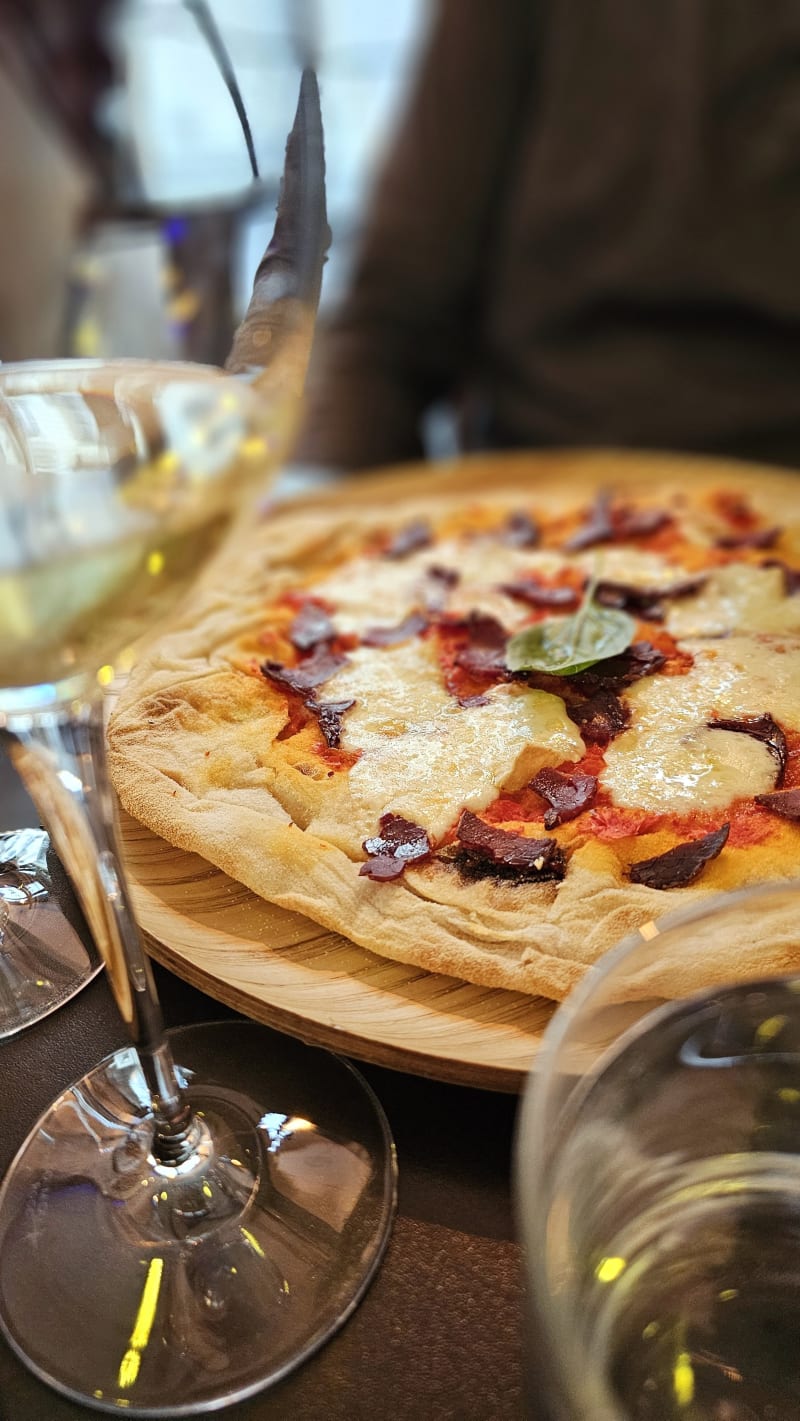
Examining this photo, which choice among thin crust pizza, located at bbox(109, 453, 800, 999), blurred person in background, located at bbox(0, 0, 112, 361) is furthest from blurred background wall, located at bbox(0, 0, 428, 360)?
thin crust pizza, located at bbox(109, 453, 800, 999)

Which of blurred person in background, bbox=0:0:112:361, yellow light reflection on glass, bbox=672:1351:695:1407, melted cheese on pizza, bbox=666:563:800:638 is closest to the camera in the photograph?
yellow light reflection on glass, bbox=672:1351:695:1407

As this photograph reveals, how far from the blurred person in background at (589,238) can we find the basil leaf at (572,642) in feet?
4.51

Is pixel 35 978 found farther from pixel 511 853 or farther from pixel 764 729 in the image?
pixel 764 729

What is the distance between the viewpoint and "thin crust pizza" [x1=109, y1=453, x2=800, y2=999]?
3.50ft

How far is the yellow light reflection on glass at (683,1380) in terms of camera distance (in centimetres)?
72

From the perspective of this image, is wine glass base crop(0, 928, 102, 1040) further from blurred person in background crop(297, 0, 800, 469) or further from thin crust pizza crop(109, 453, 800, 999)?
blurred person in background crop(297, 0, 800, 469)

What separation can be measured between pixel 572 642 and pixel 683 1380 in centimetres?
83

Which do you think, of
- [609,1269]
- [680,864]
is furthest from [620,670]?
[609,1269]

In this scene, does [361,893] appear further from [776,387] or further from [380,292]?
[380,292]

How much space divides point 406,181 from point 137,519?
8.10 feet

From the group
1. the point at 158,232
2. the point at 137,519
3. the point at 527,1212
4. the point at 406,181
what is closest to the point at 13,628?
the point at 137,519

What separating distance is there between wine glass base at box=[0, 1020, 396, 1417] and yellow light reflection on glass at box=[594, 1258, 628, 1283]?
0.18 meters

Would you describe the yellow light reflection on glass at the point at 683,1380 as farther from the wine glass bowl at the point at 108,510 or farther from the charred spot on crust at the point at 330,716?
the charred spot on crust at the point at 330,716

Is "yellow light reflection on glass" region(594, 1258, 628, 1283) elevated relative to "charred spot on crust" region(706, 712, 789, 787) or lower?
lower
